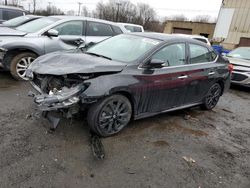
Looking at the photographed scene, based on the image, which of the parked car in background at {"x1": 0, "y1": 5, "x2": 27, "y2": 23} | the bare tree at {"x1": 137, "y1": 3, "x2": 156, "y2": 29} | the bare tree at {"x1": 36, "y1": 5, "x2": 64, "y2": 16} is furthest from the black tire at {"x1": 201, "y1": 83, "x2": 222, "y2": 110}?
the bare tree at {"x1": 137, "y1": 3, "x2": 156, "y2": 29}

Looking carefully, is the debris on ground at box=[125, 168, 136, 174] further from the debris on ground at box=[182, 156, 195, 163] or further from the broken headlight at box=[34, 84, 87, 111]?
the broken headlight at box=[34, 84, 87, 111]

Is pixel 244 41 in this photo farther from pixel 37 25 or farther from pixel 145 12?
pixel 145 12

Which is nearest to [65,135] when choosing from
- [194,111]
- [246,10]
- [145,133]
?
[145,133]

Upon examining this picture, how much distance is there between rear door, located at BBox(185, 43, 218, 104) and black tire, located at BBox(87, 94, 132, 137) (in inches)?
59.9

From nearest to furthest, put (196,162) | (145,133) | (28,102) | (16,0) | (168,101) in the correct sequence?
(196,162), (145,133), (168,101), (28,102), (16,0)

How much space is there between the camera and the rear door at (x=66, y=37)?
5.82 metres

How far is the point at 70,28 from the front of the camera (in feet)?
20.8

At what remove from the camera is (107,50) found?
4184 millimetres

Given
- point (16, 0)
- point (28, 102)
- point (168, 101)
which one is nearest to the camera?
point (168, 101)

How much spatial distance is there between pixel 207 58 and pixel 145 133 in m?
2.34

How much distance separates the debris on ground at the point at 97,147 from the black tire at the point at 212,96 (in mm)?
2845

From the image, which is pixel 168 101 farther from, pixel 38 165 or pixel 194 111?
pixel 38 165

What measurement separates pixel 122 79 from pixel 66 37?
3320 millimetres

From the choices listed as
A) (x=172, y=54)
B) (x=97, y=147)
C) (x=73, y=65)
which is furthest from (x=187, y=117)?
(x=73, y=65)
